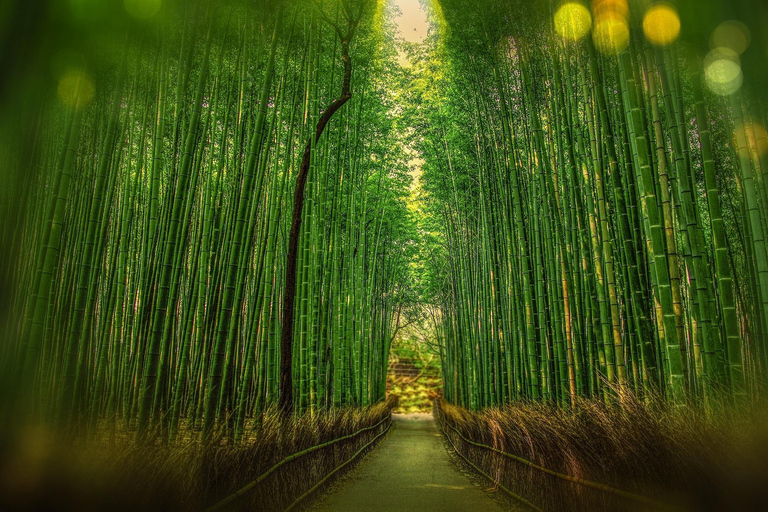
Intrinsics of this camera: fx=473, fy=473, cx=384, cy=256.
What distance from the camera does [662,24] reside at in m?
2.06

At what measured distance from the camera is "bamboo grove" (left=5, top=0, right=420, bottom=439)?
2184mm

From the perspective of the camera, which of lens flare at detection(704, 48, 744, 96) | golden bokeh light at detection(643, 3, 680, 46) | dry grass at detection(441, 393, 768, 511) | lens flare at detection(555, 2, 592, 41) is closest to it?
dry grass at detection(441, 393, 768, 511)

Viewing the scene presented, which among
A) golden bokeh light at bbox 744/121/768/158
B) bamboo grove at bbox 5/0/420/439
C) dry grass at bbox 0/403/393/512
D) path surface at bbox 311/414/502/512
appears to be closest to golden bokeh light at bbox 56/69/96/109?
bamboo grove at bbox 5/0/420/439

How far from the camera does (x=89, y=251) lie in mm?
2021

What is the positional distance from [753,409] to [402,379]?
24858 millimetres

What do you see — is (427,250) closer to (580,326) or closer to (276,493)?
(580,326)

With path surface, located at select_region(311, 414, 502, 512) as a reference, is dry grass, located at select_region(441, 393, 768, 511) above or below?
above

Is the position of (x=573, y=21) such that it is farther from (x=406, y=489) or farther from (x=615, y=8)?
(x=406, y=489)

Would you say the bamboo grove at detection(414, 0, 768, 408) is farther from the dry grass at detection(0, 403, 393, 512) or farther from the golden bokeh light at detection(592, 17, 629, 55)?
the dry grass at detection(0, 403, 393, 512)

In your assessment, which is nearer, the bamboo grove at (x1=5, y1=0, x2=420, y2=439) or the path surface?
the bamboo grove at (x1=5, y1=0, x2=420, y2=439)

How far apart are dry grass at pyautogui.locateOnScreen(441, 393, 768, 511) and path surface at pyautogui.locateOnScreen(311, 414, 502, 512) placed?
592 mm

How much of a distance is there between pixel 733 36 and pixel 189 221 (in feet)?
9.37

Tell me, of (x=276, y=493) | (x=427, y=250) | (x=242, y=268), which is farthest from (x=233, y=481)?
(x=427, y=250)

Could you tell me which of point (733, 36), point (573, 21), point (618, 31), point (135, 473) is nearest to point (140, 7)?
point (135, 473)
